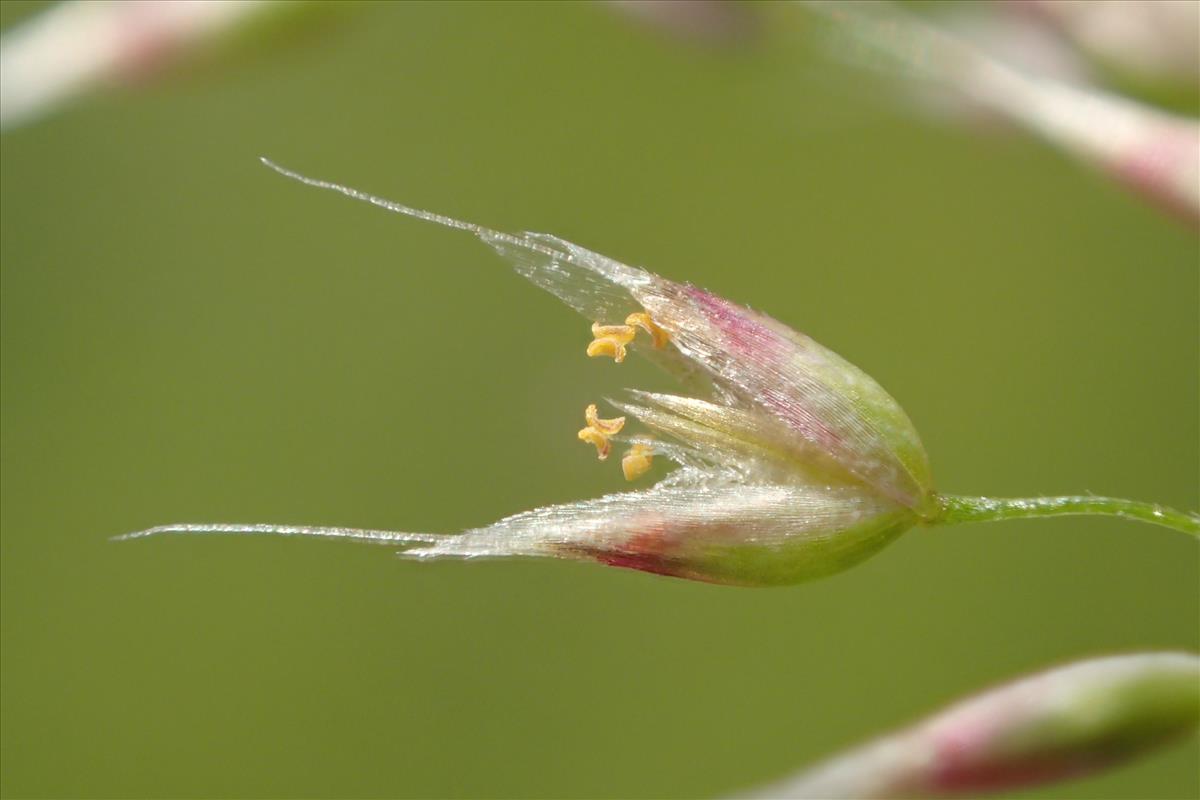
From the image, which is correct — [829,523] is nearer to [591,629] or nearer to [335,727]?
[591,629]

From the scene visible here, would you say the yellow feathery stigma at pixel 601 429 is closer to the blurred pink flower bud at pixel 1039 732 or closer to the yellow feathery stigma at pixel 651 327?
the yellow feathery stigma at pixel 651 327

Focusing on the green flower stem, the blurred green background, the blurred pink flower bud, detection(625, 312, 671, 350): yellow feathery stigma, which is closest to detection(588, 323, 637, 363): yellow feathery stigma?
detection(625, 312, 671, 350): yellow feathery stigma

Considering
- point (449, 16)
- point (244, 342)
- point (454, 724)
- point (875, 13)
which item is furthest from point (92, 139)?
point (875, 13)

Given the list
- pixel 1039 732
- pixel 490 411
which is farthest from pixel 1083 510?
pixel 490 411

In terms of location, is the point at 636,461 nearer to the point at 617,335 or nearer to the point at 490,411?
the point at 617,335

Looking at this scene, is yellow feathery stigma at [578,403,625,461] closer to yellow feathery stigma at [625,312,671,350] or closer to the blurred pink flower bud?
yellow feathery stigma at [625,312,671,350]

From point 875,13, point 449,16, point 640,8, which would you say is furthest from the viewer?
point 449,16
